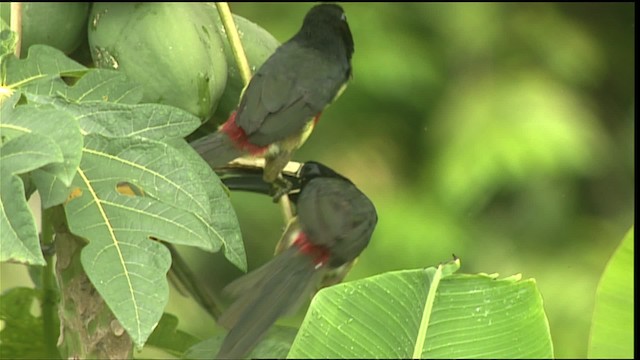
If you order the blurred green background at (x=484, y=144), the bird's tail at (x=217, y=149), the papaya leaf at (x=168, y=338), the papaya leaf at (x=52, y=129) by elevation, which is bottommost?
the blurred green background at (x=484, y=144)

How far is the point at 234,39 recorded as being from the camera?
656 millimetres

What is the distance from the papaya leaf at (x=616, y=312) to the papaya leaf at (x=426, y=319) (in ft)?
0.33

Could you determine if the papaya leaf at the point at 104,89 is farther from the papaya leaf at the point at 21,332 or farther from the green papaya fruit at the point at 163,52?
the papaya leaf at the point at 21,332

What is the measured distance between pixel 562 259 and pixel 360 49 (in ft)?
1.67

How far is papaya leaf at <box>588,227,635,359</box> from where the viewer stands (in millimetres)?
549

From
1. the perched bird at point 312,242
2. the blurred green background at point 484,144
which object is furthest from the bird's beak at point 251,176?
the blurred green background at point 484,144

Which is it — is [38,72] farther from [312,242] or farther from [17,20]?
[312,242]

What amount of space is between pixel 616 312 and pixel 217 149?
9.9 inches

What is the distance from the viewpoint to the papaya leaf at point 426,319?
17.1 inches

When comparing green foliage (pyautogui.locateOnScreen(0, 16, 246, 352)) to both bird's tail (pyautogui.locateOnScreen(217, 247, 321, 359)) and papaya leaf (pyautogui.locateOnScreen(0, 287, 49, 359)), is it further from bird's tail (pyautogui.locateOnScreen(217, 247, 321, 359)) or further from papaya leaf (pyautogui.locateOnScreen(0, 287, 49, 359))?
papaya leaf (pyautogui.locateOnScreen(0, 287, 49, 359))

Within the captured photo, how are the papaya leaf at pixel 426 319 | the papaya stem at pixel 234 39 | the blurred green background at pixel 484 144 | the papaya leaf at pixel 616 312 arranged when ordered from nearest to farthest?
the papaya leaf at pixel 426 319 < the papaya leaf at pixel 616 312 < the papaya stem at pixel 234 39 < the blurred green background at pixel 484 144

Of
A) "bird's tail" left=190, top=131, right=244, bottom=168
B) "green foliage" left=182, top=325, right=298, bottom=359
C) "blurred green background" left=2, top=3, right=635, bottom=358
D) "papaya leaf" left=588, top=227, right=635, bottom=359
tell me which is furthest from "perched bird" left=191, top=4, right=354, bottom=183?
"blurred green background" left=2, top=3, right=635, bottom=358

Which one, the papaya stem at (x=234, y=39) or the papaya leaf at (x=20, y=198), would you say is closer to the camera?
the papaya leaf at (x=20, y=198)

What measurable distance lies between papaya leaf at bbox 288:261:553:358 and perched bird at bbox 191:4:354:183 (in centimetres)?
20
